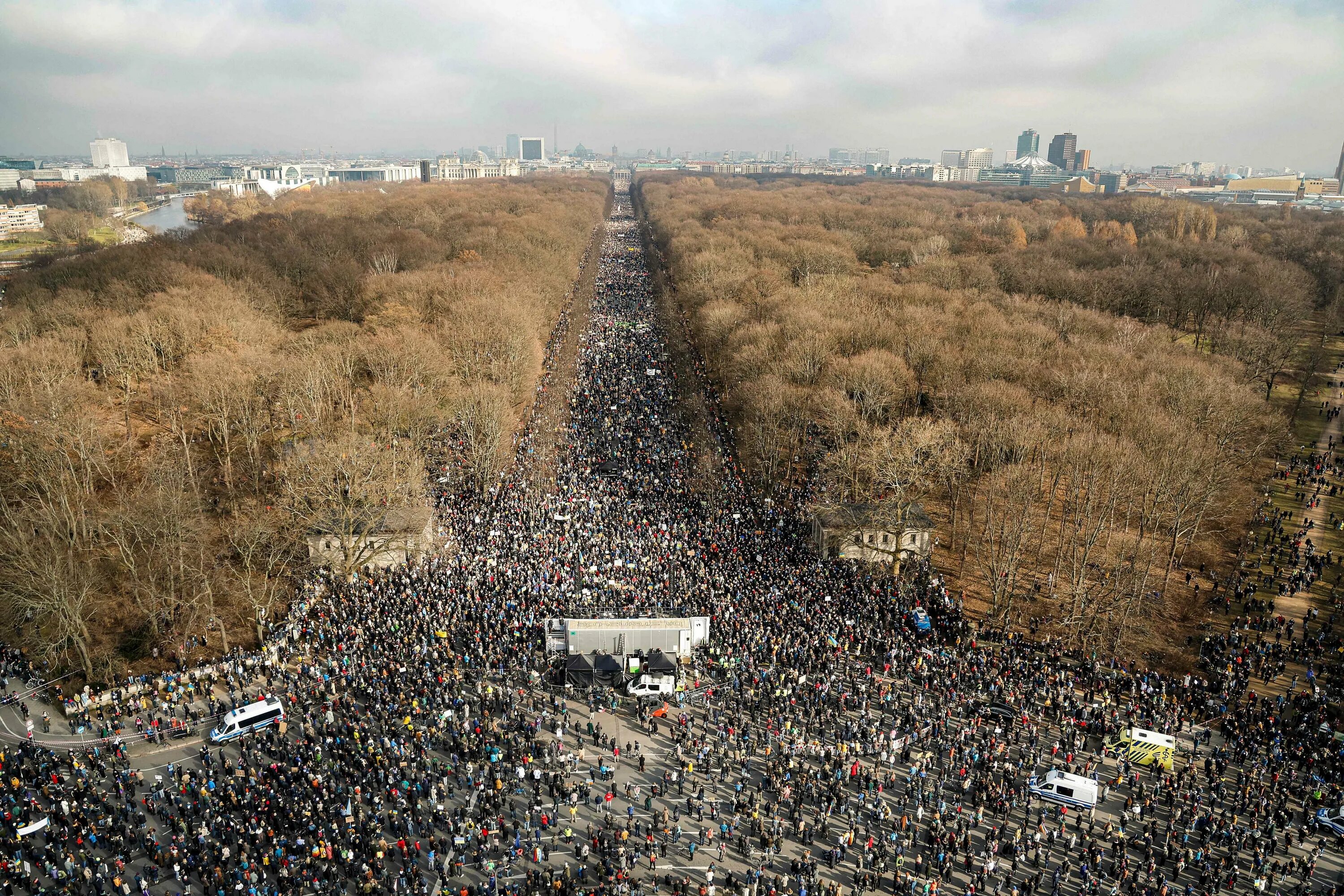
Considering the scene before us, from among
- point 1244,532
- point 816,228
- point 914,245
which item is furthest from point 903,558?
point 816,228

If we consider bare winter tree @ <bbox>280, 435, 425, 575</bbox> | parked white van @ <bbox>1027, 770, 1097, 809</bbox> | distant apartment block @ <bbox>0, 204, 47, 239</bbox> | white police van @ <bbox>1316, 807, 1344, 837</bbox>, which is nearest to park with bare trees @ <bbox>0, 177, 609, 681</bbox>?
bare winter tree @ <bbox>280, 435, 425, 575</bbox>

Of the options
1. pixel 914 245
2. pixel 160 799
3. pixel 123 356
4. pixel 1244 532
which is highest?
pixel 914 245

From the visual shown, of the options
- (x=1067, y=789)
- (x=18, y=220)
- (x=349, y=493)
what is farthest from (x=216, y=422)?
(x=18, y=220)

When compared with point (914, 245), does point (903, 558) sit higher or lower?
lower

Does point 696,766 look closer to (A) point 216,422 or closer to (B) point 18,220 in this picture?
(A) point 216,422

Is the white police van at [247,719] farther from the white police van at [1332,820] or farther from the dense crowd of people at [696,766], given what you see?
the white police van at [1332,820]

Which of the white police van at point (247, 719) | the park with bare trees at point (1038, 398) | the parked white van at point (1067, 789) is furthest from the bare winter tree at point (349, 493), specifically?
the parked white van at point (1067, 789)

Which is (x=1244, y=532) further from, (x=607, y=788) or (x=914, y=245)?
(x=914, y=245)
